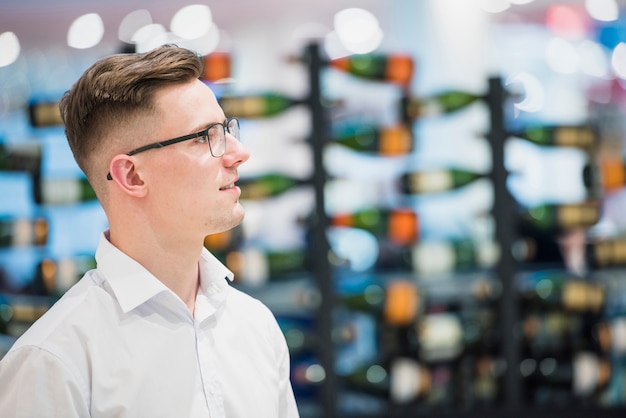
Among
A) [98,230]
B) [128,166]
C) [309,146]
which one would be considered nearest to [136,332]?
[128,166]

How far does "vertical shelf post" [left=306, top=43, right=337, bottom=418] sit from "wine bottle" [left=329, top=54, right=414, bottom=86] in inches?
6.9

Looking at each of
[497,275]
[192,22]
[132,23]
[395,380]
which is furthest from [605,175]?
[132,23]

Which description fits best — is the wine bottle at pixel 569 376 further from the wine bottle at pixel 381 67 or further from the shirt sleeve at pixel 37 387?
the shirt sleeve at pixel 37 387

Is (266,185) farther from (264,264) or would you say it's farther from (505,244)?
(505,244)

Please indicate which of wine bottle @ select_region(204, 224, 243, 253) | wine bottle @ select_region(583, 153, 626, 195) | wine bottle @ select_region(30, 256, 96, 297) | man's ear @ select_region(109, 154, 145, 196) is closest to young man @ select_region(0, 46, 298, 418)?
man's ear @ select_region(109, 154, 145, 196)

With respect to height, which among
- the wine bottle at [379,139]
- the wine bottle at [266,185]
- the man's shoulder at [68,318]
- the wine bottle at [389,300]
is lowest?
the wine bottle at [389,300]

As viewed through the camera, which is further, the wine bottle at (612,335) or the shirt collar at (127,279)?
the wine bottle at (612,335)

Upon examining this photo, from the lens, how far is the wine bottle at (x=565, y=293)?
3.79 m

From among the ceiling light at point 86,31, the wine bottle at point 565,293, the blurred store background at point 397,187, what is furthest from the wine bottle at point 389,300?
the ceiling light at point 86,31

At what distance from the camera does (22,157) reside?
3611mm

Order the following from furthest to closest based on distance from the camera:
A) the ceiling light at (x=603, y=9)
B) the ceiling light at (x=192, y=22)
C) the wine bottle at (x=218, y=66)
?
the ceiling light at (x=603, y=9), the ceiling light at (x=192, y=22), the wine bottle at (x=218, y=66)

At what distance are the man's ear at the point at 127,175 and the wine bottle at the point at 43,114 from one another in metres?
2.24

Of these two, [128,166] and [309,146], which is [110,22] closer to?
[309,146]

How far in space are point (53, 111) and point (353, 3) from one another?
59.4 inches
